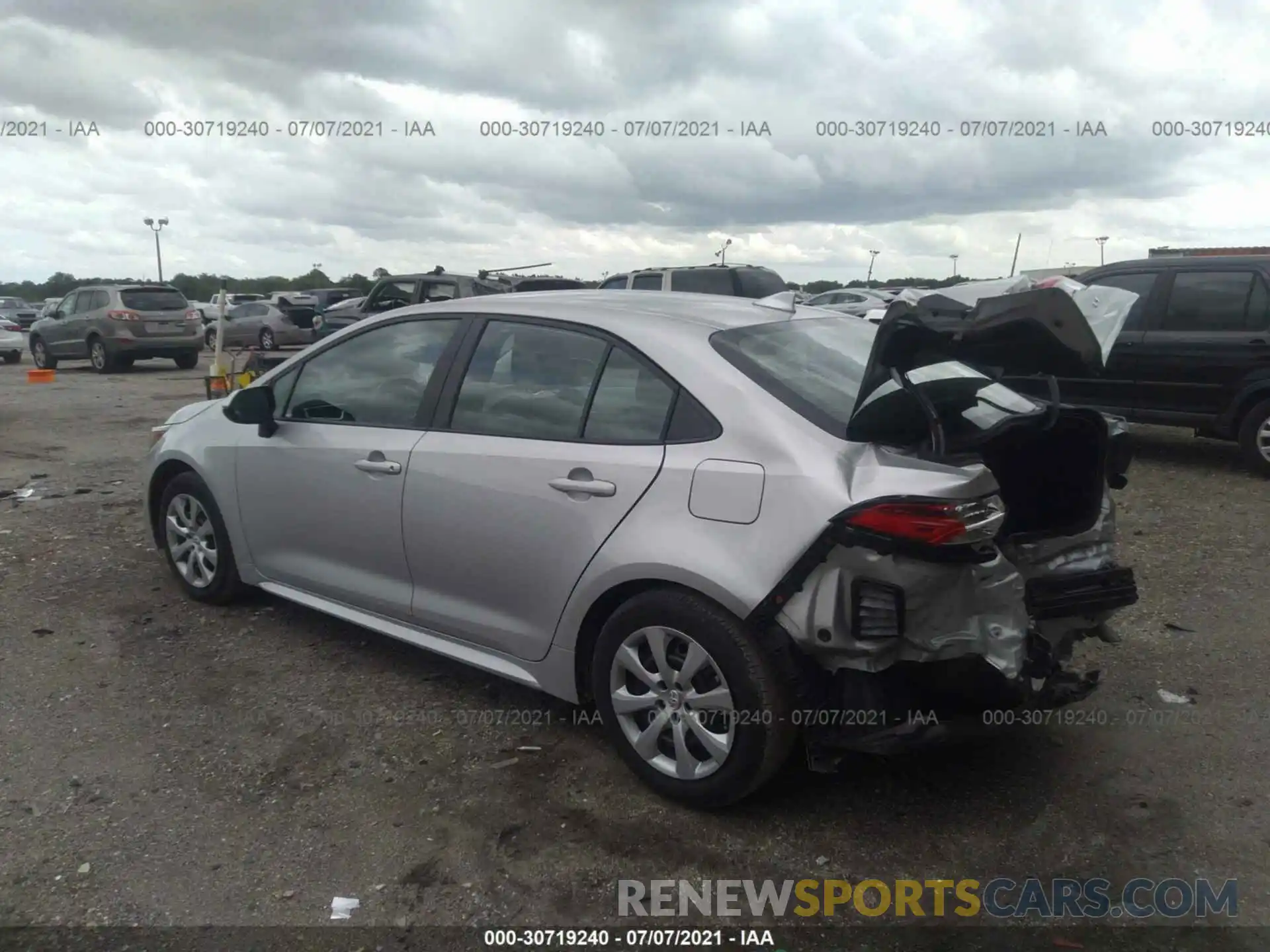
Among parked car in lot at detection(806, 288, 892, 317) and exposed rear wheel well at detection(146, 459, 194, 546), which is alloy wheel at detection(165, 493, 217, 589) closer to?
exposed rear wheel well at detection(146, 459, 194, 546)

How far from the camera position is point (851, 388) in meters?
3.26

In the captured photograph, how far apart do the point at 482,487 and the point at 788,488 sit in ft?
3.95

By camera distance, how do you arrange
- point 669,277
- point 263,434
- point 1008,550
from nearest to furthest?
point 1008,550, point 263,434, point 669,277

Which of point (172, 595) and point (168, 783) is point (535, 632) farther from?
point (172, 595)

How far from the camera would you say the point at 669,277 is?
1398cm

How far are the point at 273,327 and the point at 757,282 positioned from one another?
588 inches

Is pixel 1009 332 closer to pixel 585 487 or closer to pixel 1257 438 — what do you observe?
pixel 585 487

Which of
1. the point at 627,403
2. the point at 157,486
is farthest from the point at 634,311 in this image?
the point at 157,486

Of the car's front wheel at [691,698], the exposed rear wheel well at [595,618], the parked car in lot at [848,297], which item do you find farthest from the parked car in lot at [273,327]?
the car's front wheel at [691,698]

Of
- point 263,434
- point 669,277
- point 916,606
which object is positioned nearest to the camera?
point 916,606

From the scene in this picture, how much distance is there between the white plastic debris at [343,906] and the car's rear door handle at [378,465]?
1.61 metres

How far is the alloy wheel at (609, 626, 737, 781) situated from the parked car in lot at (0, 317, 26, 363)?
75.3 ft

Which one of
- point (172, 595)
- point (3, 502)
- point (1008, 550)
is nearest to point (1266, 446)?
point (1008, 550)

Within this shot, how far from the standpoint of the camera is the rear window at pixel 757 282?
45.1 feet
